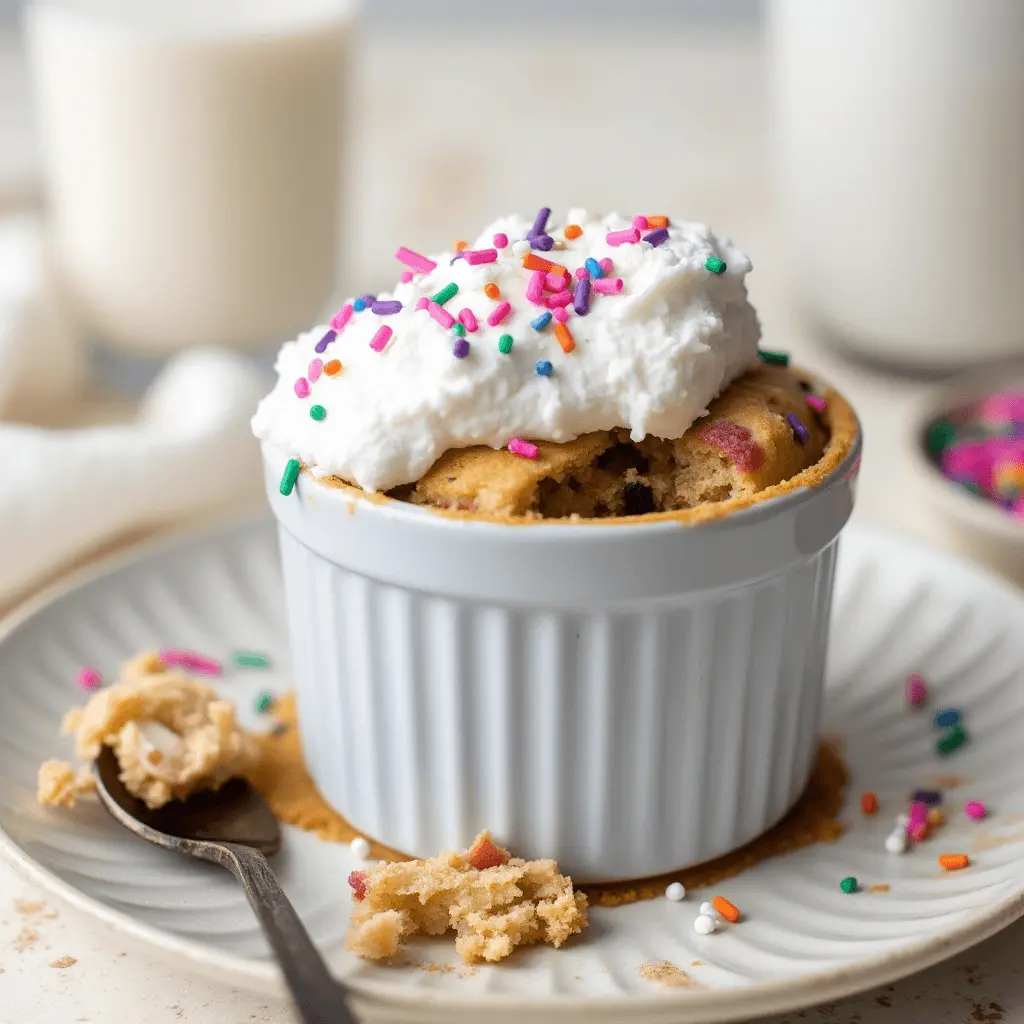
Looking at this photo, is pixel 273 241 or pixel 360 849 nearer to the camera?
pixel 360 849

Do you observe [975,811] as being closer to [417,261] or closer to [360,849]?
[360,849]

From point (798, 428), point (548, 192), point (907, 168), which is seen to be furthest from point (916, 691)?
point (548, 192)

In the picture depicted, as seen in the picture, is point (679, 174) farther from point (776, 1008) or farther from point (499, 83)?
point (776, 1008)

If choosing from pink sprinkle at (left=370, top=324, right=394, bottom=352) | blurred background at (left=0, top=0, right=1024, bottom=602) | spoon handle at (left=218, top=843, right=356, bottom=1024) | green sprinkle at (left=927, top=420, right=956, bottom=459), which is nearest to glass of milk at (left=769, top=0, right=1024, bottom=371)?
blurred background at (left=0, top=0, right=1024, bottom=602)

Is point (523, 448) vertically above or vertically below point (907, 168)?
above

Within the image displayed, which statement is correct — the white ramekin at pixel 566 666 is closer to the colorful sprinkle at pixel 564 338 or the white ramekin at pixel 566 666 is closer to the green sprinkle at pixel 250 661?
the colorful sprinkle at pixel 564 338

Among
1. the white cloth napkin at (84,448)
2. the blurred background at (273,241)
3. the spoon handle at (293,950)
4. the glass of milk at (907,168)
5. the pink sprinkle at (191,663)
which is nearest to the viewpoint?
the spoon handle at (293,950)

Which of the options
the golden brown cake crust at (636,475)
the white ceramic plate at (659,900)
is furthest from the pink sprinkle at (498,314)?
the white ceramic plate at (659,900)
